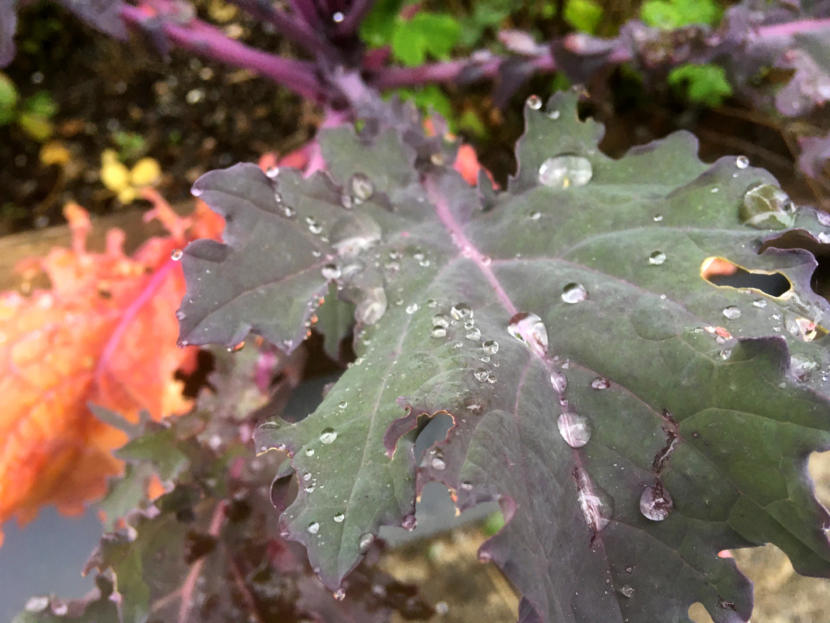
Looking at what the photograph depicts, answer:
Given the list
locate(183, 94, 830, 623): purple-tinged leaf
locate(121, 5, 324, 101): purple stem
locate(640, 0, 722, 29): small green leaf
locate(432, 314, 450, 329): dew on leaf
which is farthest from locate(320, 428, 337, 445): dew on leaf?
locate(640, 0, 722, 29): small green leaf

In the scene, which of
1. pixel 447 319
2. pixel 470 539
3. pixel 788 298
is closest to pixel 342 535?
pixel 447 319

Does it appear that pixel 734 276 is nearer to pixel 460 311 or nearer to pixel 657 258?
pixel 657 258

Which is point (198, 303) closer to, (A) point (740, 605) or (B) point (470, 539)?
(A) point (740, 605)

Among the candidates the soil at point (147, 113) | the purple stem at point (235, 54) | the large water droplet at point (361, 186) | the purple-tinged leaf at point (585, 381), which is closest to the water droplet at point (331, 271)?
the purple-tinged leaf at point (585, 381)

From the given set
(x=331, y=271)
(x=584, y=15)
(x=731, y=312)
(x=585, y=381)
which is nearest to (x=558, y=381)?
(x=585, y=381)

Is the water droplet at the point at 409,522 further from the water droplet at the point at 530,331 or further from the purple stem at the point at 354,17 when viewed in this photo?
the purple stem at the point at 354,17

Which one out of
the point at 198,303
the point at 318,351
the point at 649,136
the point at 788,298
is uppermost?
the point at 198,303

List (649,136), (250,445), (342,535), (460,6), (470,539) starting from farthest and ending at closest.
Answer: (460,6) → (649,136) → (470,539) → (250,445) → (342,535)
